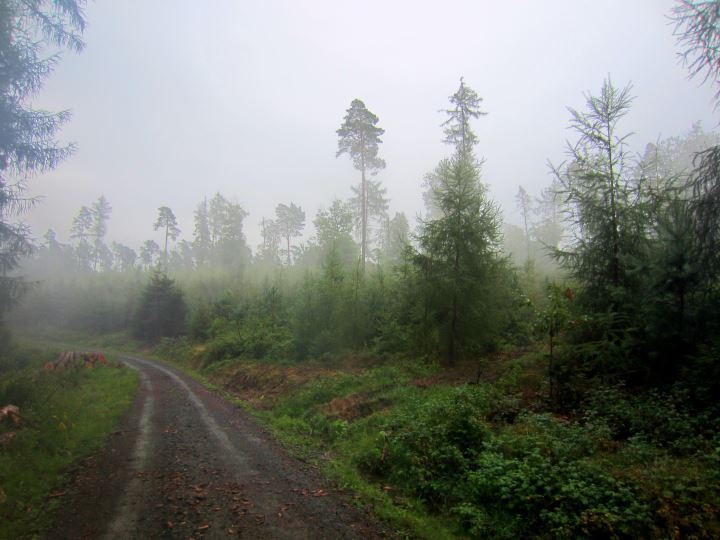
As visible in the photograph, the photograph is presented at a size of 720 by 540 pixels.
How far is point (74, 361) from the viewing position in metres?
21.1

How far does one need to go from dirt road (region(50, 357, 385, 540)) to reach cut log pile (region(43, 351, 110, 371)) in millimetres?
12538

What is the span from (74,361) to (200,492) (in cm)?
1981

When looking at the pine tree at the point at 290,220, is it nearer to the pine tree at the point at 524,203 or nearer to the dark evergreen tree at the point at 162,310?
the dark evergreen tree at the point at 162,310

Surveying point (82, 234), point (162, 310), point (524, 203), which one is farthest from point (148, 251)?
point (524, 203)

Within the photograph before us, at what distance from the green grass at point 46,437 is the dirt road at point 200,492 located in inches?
15.6

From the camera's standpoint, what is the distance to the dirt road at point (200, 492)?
17.9 feet

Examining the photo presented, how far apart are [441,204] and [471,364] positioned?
21.3 feet

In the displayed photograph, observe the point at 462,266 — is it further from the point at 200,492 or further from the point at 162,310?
the point at 162,310

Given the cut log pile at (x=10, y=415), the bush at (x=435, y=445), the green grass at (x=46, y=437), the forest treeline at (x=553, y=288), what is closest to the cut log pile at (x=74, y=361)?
the green grass at (x=46, y=437)

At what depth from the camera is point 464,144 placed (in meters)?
27.3

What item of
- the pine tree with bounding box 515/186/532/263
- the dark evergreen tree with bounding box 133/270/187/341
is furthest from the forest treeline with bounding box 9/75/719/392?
the pine tree with bounding box 515/186/532/263

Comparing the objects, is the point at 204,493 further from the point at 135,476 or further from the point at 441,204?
the point at 441,204

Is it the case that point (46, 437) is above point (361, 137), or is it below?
below

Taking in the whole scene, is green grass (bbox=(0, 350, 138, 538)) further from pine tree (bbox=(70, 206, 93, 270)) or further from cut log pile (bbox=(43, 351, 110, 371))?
pine tree (bbox=(70, 206, 93, 270))
